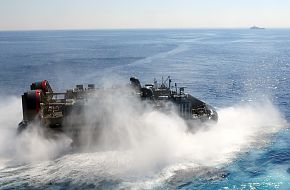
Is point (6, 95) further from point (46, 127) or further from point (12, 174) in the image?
point (12, 174)

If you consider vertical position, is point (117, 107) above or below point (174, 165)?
above

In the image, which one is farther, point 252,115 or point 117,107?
point 252,115

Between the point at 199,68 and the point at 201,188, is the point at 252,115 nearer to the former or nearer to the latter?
the point at 201,188

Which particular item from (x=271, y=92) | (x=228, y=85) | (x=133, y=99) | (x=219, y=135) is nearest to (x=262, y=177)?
(x=219, y=135)

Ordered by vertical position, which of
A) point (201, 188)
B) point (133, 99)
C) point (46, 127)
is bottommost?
point (201, 188)

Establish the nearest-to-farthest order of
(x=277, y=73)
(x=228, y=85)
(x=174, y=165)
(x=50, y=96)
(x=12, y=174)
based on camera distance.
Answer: (x=12, y=174) < (x=174, y=165) < (x=50, y=96) < (x=228, y=85) < (x=277, y=73)

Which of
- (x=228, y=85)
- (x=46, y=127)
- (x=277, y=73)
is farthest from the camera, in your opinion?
(x=277, y=73)
